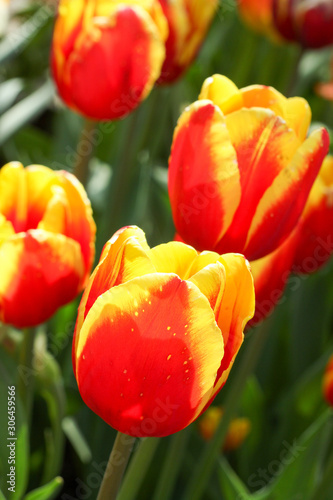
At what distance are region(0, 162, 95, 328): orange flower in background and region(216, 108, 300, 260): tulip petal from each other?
0.14m

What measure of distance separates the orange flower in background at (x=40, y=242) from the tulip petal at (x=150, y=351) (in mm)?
173

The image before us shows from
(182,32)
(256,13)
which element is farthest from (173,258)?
(256,13)

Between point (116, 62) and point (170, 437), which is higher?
point (116, 62)

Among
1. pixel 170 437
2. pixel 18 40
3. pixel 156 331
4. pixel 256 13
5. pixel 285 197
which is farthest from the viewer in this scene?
pixel 256 13

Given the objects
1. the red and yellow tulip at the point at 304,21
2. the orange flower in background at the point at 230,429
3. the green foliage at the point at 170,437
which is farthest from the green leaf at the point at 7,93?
the orange flower in background at the point at 230,429

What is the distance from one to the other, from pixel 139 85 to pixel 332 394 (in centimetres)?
37

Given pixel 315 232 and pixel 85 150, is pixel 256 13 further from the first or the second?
pixel 315 232

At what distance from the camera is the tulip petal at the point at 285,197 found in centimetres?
53

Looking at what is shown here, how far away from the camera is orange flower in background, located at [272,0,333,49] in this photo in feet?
3.33

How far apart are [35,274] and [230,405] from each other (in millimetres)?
296

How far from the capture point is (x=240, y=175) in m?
0.54

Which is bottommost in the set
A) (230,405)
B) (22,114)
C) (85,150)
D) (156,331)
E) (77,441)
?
(77,441)

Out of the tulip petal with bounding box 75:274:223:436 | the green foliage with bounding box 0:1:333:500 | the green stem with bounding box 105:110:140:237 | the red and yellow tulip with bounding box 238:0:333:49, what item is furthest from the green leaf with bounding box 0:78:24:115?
the tulip petal with bounding box 75:274:223:436

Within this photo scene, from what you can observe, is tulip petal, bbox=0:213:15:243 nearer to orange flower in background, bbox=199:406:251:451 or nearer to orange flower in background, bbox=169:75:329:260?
orange flower in background, bbox=169:75:329:260
